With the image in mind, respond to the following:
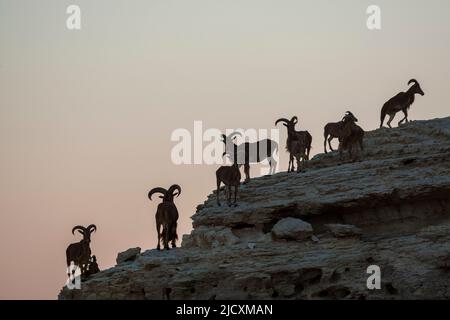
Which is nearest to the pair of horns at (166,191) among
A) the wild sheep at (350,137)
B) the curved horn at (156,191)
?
the curved horn at (156,191)

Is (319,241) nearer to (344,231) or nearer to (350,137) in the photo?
(344,231)

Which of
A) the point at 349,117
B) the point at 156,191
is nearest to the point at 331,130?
the point at 349,117

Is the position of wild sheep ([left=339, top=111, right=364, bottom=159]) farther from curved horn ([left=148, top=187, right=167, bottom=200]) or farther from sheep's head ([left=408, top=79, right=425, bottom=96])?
curved horn ([left=148, top=187, right=167, bottom=200])

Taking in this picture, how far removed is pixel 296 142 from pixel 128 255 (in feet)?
27.1

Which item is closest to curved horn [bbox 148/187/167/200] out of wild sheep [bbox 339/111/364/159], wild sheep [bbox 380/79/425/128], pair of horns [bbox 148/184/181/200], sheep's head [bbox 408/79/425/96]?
pair of horns [bbox 148/184/181/200]

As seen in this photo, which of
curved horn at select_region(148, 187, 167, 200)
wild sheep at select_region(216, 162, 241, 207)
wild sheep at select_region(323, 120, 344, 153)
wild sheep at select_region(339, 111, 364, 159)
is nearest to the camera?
wild sheep at select_region(216, 162, 241, 207)

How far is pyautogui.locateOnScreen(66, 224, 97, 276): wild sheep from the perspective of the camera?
38.7 meters

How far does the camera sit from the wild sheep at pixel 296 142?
127 feet

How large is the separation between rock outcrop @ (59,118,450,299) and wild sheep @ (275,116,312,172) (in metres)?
1.43

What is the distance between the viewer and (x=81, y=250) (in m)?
39.0

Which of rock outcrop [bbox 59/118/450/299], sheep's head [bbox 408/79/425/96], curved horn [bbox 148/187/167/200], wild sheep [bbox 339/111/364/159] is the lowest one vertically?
rock outcrop [bbox 59/118/450/299]

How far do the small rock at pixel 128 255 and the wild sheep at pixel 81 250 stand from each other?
3108 millimetres
